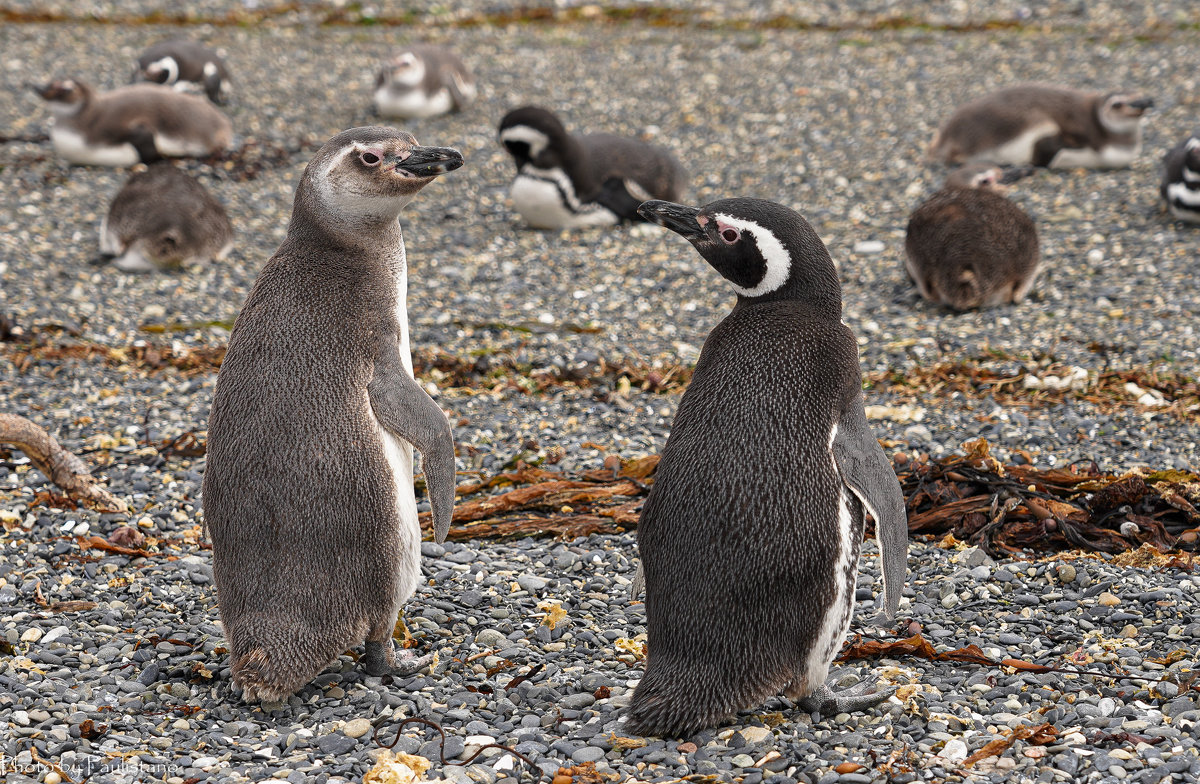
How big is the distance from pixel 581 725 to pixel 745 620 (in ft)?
1.72

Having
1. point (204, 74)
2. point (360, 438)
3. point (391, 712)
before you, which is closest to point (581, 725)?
point (391, 712)

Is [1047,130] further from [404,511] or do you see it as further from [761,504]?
[404,511]

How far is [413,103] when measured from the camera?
1142 centimetres

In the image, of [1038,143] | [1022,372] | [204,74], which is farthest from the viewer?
[204,74]

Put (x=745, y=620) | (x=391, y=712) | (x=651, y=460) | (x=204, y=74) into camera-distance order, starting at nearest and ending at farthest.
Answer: (x=745, y=620) → (x=391, y=712) → (x=651, y=460) → (x=204, y=74)

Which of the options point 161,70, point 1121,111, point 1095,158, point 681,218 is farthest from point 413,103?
point 681,218

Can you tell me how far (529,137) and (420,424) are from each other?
562 centimetres

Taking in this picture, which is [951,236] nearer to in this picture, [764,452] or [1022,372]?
[1022,372]

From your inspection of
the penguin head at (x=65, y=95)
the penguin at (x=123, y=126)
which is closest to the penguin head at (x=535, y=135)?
the penguin at (x=123, y=126)

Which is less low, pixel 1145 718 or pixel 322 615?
pixel 322 615

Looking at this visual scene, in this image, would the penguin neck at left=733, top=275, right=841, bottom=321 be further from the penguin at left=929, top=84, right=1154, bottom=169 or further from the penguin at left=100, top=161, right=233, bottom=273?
the penguin at left=929, top=84, right=1154, bottom=169

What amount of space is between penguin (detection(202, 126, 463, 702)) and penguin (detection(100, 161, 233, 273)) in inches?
193

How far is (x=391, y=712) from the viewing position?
3.25 metres

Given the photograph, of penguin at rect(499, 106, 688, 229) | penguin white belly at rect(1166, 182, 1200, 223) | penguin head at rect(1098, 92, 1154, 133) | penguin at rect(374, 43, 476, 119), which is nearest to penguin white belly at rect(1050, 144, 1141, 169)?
penguin head at rect(1098, 92, 1154, 133)
